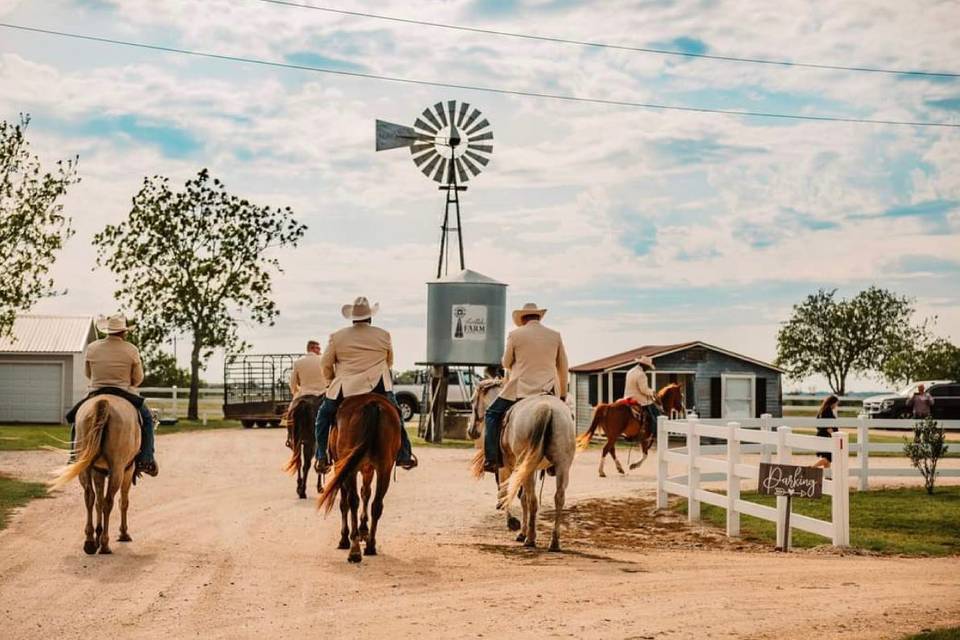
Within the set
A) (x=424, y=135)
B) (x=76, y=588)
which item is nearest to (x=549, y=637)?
(x=76, y=588)

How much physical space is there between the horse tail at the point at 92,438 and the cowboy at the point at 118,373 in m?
0.34

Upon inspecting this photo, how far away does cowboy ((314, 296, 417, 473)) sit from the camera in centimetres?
1199

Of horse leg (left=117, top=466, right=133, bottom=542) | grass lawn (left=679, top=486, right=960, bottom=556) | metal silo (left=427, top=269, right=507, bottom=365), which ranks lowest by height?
grass lawn (left=679, top=486, right=960, bottom=556)

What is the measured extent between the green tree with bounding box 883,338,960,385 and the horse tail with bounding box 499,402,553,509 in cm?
6415

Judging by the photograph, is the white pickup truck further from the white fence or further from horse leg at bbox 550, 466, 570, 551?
horse leg at bbox 550, 466, 570, 551

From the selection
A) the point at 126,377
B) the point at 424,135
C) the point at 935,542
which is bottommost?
the point at 935,542

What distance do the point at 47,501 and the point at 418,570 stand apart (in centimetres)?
824

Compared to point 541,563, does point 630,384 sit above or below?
above

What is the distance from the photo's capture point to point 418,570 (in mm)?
10789

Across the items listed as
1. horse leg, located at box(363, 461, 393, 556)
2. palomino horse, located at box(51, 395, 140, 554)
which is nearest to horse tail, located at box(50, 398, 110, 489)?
palomino horse, located at box(51, 395, 140, 554)

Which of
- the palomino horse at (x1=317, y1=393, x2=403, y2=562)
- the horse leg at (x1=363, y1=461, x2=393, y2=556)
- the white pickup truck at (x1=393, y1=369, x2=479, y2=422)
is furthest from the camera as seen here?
the white pickup truck at (x1=393, y1=369, x2=479, y2=422)

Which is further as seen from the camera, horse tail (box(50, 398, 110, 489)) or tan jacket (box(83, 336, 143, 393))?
tan jacket (box(83, 336, 143, 393))

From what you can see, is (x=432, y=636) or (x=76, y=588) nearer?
(x=432, y=636)

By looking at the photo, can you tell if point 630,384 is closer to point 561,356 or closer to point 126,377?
point 561,356
